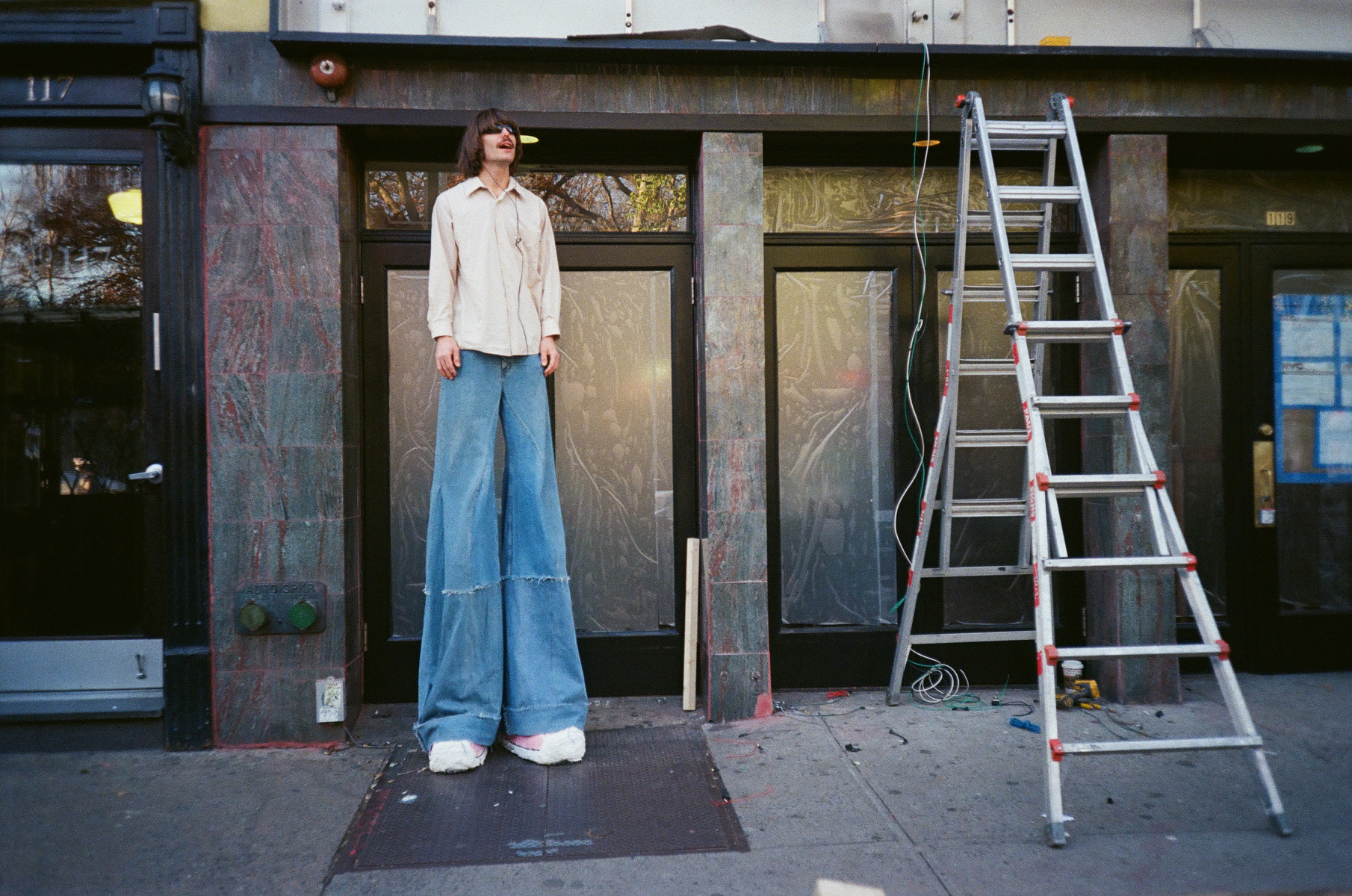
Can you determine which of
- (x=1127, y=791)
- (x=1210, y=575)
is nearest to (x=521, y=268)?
(x=1127, y=791)

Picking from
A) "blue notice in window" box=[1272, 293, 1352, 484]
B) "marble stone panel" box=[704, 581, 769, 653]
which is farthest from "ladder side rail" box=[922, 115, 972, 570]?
"blue notice in window" box=[1272, 293, 1352, 484]

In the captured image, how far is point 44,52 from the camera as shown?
A: 148 inches

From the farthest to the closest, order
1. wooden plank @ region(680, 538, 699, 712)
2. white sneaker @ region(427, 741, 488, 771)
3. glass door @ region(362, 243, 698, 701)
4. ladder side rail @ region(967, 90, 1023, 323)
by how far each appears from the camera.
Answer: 1. glass door @ region(362, 243, 698, 701)
2. wooden plank @ region(680, 538, 699, 712)
3. white sneaker @ region(427, 741, 488, 771)
4. ladder side rail @ region(967, 90, 1023, 323)

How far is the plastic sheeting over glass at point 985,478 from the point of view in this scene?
14.8 feet

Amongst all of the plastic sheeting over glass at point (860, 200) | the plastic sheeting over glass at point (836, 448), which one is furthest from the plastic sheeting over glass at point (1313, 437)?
the plastic sheeting over glass at point (836, 448)

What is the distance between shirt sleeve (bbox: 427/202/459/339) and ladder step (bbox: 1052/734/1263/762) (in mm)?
2822

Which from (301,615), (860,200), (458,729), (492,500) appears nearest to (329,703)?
(301,615)

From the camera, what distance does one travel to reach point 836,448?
4.50m

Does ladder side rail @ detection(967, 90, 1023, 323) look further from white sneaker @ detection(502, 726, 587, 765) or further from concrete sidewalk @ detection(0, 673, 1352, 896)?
white sneaker @ detection(502, 726, 587, 765)

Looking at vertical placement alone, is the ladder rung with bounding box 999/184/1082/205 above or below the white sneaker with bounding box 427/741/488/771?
above

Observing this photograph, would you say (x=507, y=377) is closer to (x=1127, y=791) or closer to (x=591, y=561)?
(x=591, y=561)

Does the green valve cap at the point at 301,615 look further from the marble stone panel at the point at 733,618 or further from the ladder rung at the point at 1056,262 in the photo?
the ladder rung at the point at 1056,262

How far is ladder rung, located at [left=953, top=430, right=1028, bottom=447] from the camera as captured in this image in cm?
393

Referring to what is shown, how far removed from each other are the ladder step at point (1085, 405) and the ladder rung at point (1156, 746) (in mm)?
1159
